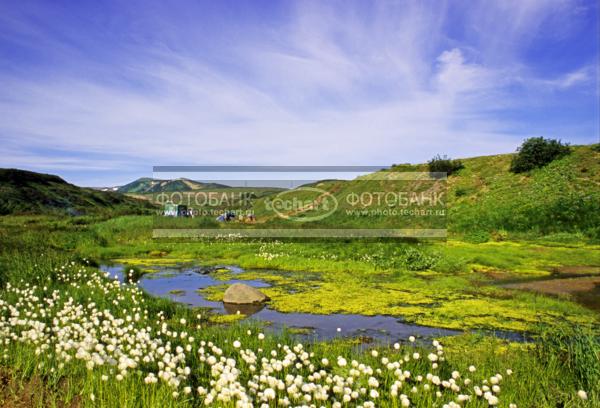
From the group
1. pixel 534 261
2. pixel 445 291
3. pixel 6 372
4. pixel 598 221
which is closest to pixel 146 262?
pixel 445 291

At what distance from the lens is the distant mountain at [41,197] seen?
85188 mm

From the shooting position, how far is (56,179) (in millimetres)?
141125

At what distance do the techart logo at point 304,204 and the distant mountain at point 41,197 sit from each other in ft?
106

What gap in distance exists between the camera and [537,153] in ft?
157

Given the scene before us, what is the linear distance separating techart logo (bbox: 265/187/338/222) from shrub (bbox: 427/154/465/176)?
1432 centimetres

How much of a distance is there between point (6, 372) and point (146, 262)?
831 inches

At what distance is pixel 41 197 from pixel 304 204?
72988 mm

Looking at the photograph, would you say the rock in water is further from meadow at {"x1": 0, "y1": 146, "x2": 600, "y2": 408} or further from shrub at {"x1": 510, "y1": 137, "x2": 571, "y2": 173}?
shrub at {"x1": 510, "y1": 137, "x2": 571, "y2": 173}

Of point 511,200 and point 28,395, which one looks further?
point 511,200

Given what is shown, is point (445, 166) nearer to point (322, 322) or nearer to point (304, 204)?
point (304, 204)

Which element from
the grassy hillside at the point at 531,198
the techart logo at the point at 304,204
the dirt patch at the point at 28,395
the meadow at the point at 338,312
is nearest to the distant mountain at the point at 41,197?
the techart logo at the point at 304,204

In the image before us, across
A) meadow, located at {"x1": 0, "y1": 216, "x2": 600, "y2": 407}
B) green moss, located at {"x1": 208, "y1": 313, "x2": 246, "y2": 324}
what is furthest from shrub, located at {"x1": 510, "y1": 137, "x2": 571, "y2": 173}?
green moss, located at {"x1": 208, "y1": 313, "x2": 246, "y2": 324}

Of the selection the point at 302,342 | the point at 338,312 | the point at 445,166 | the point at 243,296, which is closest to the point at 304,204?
the point at 445,166

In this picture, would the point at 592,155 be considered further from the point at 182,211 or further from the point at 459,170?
the point at 182,211
